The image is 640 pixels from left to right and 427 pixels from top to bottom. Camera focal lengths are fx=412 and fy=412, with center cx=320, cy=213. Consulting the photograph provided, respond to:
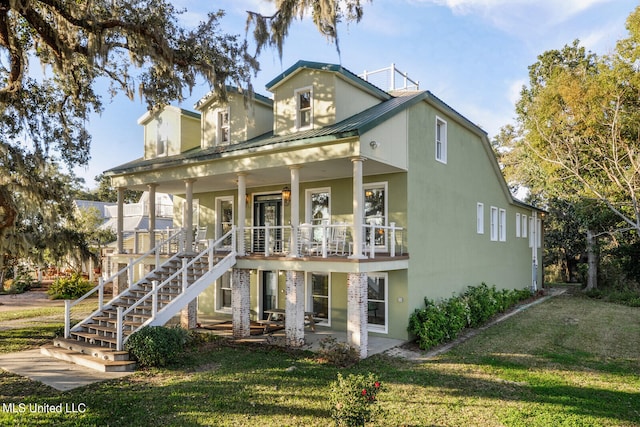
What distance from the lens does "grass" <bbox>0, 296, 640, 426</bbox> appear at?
259 inches

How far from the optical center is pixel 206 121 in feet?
51.4

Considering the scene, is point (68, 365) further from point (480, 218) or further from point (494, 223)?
point (494, 223)

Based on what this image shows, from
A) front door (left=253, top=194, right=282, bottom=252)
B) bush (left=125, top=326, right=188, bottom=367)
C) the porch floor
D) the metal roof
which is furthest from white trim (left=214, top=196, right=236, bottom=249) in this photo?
bush (left=125, top=326, right=188, bottom=367)

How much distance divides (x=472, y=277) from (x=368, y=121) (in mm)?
8916

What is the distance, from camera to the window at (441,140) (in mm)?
14320

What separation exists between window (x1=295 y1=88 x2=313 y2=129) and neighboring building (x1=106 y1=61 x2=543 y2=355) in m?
0.05

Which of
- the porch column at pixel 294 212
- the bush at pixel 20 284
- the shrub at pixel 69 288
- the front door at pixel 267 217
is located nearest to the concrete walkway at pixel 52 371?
the porch column at pixel 294 212

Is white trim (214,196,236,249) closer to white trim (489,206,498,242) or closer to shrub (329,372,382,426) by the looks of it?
white trim (489,206,498,242)

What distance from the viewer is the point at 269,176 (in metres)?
13.6

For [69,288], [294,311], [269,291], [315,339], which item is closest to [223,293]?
[269,291]

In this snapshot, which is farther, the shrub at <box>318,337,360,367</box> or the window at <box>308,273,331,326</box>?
the window at <box>308,273,331,326</box>

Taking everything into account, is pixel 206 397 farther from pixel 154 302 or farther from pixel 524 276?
pixel 524 276

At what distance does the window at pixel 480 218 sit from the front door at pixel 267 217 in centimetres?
815

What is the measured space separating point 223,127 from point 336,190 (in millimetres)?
4973
